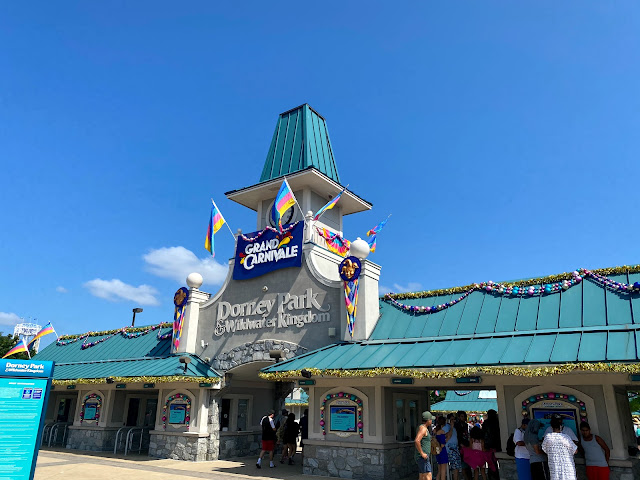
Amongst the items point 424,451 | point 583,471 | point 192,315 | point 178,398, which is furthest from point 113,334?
point 583,471

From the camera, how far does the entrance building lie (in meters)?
10.5

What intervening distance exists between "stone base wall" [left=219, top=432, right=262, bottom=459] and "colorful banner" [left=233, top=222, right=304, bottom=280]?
573 centimetres

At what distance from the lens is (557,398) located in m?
10.6

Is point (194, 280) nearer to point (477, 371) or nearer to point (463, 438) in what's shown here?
point (463, 438)

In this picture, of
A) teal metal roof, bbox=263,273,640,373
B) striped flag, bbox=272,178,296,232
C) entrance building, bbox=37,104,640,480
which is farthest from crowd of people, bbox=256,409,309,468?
striped flag, bbox=272,178,296,232

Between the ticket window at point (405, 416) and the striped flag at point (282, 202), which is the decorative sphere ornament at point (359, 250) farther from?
the ticket window at point (405, 416)

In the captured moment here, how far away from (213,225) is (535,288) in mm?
11287

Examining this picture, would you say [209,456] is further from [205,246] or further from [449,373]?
[449,373]

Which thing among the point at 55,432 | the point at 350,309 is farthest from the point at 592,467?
the point at 55,432

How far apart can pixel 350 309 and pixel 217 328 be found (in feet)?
18.6

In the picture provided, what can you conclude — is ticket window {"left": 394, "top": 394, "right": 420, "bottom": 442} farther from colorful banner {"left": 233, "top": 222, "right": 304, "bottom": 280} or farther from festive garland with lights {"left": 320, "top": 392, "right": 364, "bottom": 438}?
colorful banner {"left": 233, "top": 222, "right": 304, "bottom": 280}

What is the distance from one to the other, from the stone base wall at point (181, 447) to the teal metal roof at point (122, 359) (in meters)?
2.24

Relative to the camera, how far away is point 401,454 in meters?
12.9

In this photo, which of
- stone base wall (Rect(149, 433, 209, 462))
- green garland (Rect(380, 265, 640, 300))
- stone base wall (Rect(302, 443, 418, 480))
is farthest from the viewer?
stone base wall (Rect(149, 433, 209, 462))
